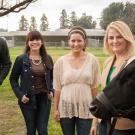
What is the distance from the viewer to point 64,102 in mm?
4516

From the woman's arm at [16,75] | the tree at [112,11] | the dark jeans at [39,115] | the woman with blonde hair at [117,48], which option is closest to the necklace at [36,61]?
the woman's arm at [16,75]

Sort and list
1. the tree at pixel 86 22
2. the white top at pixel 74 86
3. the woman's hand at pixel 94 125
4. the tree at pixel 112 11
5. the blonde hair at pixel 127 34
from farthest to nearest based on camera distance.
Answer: the tree at pixel 86 22
the tree at pixel 112 11
the white top at pixel 74 86
the woman's hand at pixel 94 125
the blonde hair at pixel 127 34

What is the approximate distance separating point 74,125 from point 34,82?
992 millimetres

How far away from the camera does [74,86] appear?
14.7 feet

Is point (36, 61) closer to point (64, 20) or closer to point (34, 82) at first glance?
point (34, 82)

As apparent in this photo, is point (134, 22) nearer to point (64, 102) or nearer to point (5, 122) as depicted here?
point (5, 122)

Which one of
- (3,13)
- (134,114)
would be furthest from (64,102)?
(3,13)

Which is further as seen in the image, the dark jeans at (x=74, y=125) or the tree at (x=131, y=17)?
the tree at (x=131, y=17)

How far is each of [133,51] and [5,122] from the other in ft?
16.0

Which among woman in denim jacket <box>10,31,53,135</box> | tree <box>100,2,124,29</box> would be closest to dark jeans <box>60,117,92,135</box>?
woman in denim jacket <box>10,31,53,135</box>

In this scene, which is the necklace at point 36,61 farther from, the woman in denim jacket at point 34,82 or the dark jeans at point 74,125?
the dark jeans at point 74,125

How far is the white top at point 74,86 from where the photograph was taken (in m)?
4.46

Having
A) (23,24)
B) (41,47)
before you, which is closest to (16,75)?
(41,47)

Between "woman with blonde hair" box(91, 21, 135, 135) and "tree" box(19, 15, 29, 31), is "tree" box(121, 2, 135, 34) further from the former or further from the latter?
"tree" box(19, 15, 29, 31)
